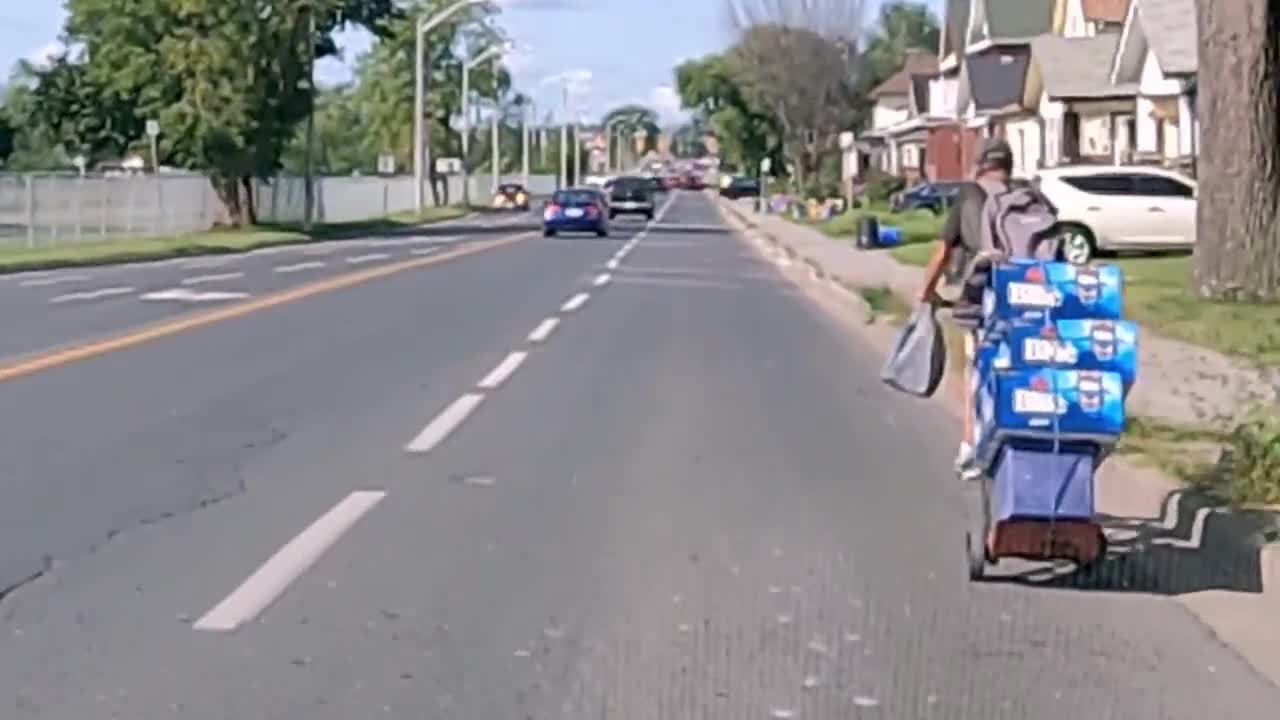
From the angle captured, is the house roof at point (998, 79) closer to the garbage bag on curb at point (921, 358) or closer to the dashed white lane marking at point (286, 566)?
the dashed white lane marking at point (286, 566)

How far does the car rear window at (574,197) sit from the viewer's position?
2436 inches

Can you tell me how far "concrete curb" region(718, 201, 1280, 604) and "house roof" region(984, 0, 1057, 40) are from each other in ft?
231

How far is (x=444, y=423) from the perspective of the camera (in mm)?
15266

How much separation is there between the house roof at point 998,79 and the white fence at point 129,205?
2184 centimetres

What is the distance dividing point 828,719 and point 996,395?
2.24 meters

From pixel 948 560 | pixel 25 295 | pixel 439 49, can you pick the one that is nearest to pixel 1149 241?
pixel 25 295

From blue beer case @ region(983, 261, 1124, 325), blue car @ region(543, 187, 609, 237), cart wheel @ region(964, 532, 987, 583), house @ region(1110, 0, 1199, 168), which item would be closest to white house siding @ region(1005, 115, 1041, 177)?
house @ region(1110, 0, 1199, 168)

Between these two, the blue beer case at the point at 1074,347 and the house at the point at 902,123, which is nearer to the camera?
the blue beer case at the point at 1074,347

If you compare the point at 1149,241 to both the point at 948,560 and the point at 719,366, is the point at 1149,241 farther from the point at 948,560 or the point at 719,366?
the point at 948,560

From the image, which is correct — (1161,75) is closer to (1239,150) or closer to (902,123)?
(1239,150)

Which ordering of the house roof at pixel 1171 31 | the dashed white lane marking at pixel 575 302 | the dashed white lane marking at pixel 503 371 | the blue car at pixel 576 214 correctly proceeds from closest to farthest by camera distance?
the dashed white lane marking at pixel 503 371 < the dashed white lane marking at pixel 575 302 < the house roof at pixel 1171 31 < the blue car at pixel 576 214

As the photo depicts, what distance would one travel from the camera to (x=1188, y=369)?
18.9 meters

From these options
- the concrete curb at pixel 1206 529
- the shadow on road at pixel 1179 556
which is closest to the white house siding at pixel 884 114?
the concrete curb at pixel 1206 529

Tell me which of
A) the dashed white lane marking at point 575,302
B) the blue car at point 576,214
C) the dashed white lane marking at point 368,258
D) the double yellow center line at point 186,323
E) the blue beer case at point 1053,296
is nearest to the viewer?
the blue beer case at point 1053,296
